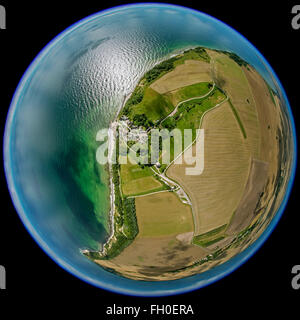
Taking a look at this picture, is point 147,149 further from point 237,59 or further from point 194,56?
point 237,59

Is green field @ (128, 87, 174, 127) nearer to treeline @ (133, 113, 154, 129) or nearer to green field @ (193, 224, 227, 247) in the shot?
treeline @ (133, 113, 154, 129)

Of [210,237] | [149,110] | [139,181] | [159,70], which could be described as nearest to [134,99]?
[149,110]

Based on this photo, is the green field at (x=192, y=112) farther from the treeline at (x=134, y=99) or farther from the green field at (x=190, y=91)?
the treeline at (x=134, y=99)

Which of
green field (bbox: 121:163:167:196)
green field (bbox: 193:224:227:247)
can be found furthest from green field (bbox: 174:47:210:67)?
green field (bbox: 193:224:227:247)

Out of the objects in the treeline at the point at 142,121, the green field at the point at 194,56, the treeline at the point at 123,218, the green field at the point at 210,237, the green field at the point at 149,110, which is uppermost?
the green field at the point at 194,56

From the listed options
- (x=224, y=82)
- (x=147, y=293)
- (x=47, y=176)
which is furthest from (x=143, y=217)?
(x=224, y=82)

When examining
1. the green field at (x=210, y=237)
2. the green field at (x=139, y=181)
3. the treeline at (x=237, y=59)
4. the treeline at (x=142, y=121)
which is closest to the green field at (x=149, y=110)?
the treeline at (x=142, y=121)

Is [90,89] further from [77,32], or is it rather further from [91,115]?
[77,32]

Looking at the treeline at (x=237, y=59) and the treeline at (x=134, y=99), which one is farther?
the treeline at (x=237, y=59)
